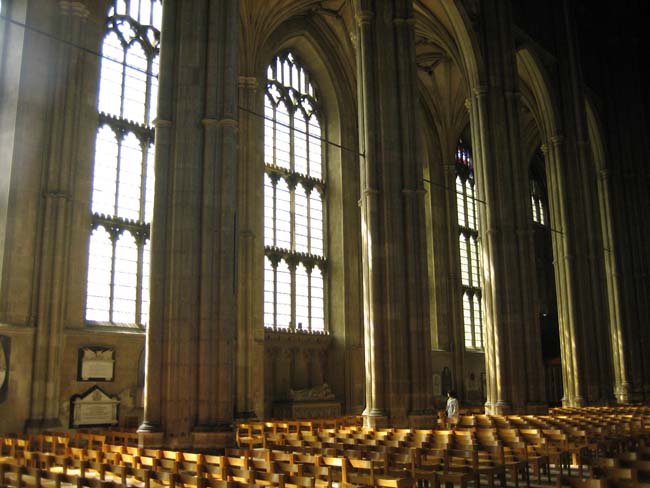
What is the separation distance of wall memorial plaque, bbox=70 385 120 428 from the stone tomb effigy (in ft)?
25.4

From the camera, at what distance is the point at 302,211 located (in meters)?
30.3

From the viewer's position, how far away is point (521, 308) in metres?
24.7

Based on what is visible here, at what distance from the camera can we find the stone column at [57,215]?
59.8ft

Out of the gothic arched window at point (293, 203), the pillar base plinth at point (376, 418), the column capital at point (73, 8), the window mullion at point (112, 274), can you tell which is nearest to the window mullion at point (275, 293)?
the gothic arched window at point (293, 203)

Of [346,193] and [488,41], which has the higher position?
[488,41]

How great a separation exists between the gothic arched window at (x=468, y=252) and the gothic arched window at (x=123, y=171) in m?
19.9

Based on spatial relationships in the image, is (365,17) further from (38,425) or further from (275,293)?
(38,425)

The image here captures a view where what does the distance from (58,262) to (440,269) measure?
2166cm

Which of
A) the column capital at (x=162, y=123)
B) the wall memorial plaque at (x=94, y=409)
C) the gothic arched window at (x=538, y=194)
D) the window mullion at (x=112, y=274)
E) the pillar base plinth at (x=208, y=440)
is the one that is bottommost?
the pillar base plinth at (x=208, y=440)

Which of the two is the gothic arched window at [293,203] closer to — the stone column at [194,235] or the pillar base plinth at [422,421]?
the pillar base plinth at [422,421]

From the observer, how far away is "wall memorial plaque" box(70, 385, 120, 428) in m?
19.4

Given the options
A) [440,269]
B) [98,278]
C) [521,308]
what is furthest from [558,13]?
[98,278]

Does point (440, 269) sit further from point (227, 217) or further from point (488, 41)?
point (227, 217)

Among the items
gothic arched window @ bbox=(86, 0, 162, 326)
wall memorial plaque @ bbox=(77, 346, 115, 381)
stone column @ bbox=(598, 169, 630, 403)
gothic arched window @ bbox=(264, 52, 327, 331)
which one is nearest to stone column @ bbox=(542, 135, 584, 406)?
stone column @ bbox=(598, 169, 630, 403)
